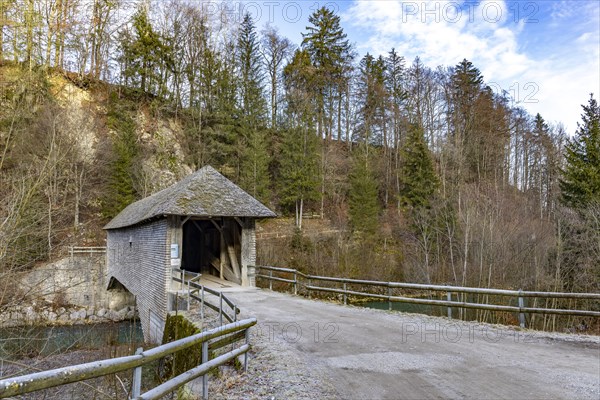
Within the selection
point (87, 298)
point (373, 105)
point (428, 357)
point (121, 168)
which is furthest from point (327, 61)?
point (428, 357)

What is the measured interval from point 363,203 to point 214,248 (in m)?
15.9

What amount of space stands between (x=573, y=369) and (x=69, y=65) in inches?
1578

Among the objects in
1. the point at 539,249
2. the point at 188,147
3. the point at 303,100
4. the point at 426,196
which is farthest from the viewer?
the point at 303,100

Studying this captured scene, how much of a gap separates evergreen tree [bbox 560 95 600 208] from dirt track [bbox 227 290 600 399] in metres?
14.4

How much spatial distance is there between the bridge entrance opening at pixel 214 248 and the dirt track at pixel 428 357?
6.61 metres

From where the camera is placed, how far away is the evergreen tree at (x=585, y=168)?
1903cm

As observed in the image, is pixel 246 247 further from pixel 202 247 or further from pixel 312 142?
pixel 312 142

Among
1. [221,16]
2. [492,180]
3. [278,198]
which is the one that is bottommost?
[278,198]

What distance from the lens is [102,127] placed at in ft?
103

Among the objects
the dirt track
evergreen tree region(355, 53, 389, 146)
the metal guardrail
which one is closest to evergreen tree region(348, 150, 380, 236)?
evergreen tree region(355, 53, 389, 146)

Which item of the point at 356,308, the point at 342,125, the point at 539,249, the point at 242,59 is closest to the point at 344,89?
the point at 342,125

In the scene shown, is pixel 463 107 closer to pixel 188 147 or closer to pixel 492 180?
pixel 492 180

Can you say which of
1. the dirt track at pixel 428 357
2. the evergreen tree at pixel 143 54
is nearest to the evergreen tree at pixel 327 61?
the evergreen tree at pixel 143 54

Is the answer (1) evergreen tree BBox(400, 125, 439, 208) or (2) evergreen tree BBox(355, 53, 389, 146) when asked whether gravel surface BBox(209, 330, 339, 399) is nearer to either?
(1) evergreen tree BBox(400, 125, 439, 208)
